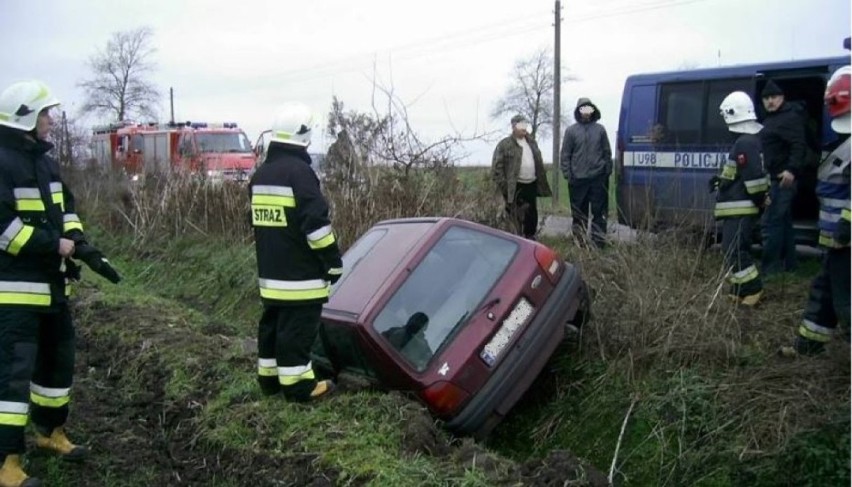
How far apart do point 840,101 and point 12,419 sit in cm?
475

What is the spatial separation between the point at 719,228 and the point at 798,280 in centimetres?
74

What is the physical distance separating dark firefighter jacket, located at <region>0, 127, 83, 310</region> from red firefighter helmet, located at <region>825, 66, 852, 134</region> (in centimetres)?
432

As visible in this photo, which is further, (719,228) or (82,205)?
(82,205)

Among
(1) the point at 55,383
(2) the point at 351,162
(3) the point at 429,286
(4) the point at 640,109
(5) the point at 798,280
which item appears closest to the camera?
(1) the point at 55,383

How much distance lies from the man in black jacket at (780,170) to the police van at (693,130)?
0.72ft

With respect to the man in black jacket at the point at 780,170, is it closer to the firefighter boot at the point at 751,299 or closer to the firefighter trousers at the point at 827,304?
the firefighter boot at the point at 751,299

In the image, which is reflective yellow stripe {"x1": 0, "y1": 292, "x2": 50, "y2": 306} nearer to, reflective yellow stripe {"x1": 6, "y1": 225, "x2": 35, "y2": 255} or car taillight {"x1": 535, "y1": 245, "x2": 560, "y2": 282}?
reflective yellow stripe {"x1": 6, "y1": 225, "x2": 35, "y2": 255}

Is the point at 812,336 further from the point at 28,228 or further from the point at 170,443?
the point at 28,228

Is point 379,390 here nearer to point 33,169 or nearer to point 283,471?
point 283,471

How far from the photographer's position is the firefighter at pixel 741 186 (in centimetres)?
654

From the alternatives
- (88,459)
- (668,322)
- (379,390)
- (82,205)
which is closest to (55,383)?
(88,459)

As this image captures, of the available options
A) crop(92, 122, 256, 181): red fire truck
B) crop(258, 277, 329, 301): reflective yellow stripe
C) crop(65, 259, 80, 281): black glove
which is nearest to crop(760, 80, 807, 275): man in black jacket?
crop(258, 277, 329, 301): reflective yellow stripe

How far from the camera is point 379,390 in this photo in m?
5.33

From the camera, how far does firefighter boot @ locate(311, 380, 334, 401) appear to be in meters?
5.37
